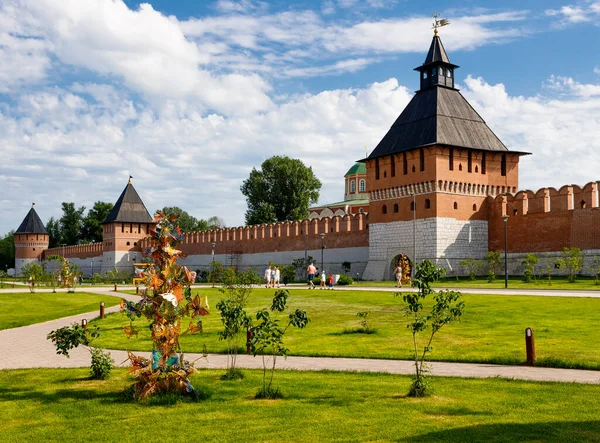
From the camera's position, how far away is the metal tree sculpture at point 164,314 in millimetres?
7465

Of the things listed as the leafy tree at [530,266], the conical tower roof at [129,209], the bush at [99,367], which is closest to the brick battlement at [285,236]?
the conical tower roof at [129,209]

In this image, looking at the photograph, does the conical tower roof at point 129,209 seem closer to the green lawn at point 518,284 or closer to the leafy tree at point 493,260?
the green lawn at point 518,284

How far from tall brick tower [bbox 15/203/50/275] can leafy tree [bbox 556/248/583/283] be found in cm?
6642

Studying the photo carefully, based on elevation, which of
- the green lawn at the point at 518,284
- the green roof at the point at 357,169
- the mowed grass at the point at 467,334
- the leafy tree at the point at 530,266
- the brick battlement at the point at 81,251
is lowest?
the mowed grass at the point at 467,334

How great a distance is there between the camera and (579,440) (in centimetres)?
545

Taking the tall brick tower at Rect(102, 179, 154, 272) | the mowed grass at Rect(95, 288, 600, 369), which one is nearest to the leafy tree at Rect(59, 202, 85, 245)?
the tall brick tower at Rect(102, 179, 154, 272)

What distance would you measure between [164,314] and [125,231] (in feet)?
191

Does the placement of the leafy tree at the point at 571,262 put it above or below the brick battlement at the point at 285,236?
below

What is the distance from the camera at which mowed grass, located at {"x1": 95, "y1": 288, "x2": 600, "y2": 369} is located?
33.5 ft

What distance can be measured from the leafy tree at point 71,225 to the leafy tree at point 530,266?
67.5m

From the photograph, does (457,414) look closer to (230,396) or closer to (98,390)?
(230,396)

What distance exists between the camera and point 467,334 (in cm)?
1220

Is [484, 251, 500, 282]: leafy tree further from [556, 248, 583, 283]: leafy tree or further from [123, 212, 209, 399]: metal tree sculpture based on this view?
[123, 212, 209, 399]: metal tree sculpture

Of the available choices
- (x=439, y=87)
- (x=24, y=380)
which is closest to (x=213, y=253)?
(x=439, y=87)
